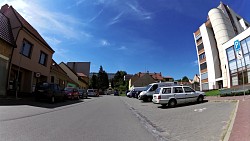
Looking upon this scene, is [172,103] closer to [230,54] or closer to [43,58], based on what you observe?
[43,58]

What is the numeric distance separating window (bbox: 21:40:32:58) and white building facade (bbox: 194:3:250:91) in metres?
41.3

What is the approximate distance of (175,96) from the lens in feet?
58.5

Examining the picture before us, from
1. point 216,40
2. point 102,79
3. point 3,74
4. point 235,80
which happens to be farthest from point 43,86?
point 102,79

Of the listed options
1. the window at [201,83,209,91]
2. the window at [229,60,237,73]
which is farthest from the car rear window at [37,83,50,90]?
the window at [201,83,209,91]

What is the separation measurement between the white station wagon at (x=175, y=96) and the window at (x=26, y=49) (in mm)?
14403

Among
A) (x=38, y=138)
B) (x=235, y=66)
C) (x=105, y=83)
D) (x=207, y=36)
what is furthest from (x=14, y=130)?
(x=105, y=83)

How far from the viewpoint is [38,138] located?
590 cm

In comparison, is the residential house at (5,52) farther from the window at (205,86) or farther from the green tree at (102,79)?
the green tree at (102,79)

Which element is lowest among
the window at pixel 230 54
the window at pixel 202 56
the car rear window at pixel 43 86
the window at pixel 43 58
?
the car rear window at pixel 43 86

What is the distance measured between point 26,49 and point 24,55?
1093mm

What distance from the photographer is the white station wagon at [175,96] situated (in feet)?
58.1

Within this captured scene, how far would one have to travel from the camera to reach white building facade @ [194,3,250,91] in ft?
173

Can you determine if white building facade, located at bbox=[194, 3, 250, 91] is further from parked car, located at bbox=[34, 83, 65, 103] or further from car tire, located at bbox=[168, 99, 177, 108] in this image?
parked car, located at bbox=[34, 83, 65, 103]

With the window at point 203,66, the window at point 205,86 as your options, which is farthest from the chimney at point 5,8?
the window at point 203,66
